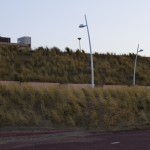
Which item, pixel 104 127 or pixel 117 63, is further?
pixel 117 63

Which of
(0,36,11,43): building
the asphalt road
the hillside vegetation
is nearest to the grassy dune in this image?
the asphalt road

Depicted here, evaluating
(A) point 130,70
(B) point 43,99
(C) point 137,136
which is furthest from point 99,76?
(C) point 137,136

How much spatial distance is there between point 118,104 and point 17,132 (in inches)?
268

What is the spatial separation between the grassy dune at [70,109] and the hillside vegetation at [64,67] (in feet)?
54.3

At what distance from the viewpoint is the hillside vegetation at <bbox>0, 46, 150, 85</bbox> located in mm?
41500

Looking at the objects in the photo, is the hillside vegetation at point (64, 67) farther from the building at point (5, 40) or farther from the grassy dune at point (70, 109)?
the building at point (5, 40)

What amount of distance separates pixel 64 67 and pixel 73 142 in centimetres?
3168

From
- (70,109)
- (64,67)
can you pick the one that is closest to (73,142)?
(70,109)

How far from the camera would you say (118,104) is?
73.8 ft

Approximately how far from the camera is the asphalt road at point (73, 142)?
13.4 m

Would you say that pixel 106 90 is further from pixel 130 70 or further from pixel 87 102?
pixel 130 70

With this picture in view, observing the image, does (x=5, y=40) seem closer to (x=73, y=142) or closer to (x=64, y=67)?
(x=64, y=67)

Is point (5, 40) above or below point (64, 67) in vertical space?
above

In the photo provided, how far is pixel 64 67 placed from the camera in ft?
152
